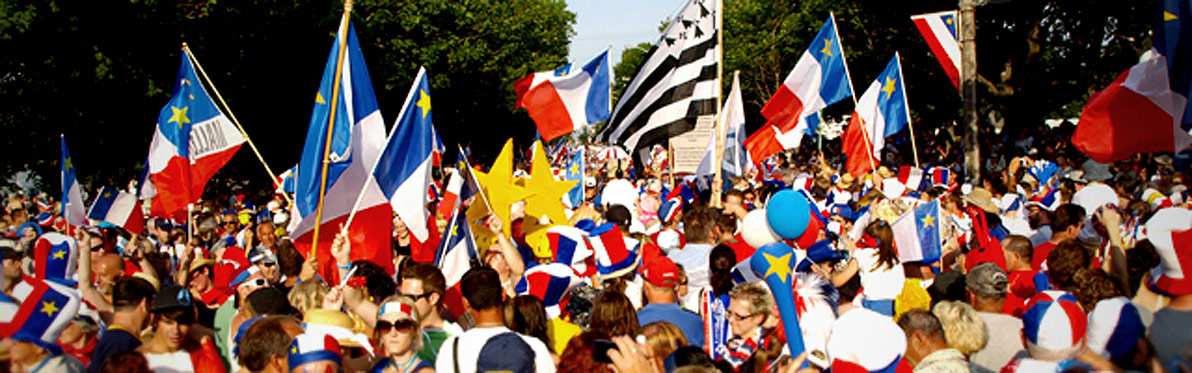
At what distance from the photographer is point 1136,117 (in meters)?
6.04

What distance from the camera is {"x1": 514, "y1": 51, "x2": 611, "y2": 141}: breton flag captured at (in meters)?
11.9

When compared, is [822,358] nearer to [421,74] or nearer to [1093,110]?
[1093,110]

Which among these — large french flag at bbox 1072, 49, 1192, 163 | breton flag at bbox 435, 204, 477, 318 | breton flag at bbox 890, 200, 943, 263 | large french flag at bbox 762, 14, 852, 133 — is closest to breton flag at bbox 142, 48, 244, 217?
Result: breton flag at bbox 435, 204, 477, 318

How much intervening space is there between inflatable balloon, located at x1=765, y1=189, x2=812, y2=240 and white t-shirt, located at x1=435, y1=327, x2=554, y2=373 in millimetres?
2025

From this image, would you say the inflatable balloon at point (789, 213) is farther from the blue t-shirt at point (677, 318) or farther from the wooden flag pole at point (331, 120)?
the wooden flag pole at point (331, 120)

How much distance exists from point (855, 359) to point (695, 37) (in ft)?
26.0

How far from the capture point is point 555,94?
11984 mm

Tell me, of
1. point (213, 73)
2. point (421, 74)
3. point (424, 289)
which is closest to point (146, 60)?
point (213, 73)

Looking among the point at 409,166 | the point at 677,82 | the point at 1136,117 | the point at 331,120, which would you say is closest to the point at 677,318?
the point at 409,166

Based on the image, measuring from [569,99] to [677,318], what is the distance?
692 cm

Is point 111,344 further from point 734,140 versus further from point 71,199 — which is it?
point 734,140

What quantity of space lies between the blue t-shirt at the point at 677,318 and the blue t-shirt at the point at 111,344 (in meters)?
2.60

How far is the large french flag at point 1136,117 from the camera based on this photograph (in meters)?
5.70

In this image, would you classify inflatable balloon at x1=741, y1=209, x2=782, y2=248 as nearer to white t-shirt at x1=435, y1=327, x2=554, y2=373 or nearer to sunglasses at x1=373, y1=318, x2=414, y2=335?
white t-shirt at x1=435, y1=327, x2=554, y2=373
